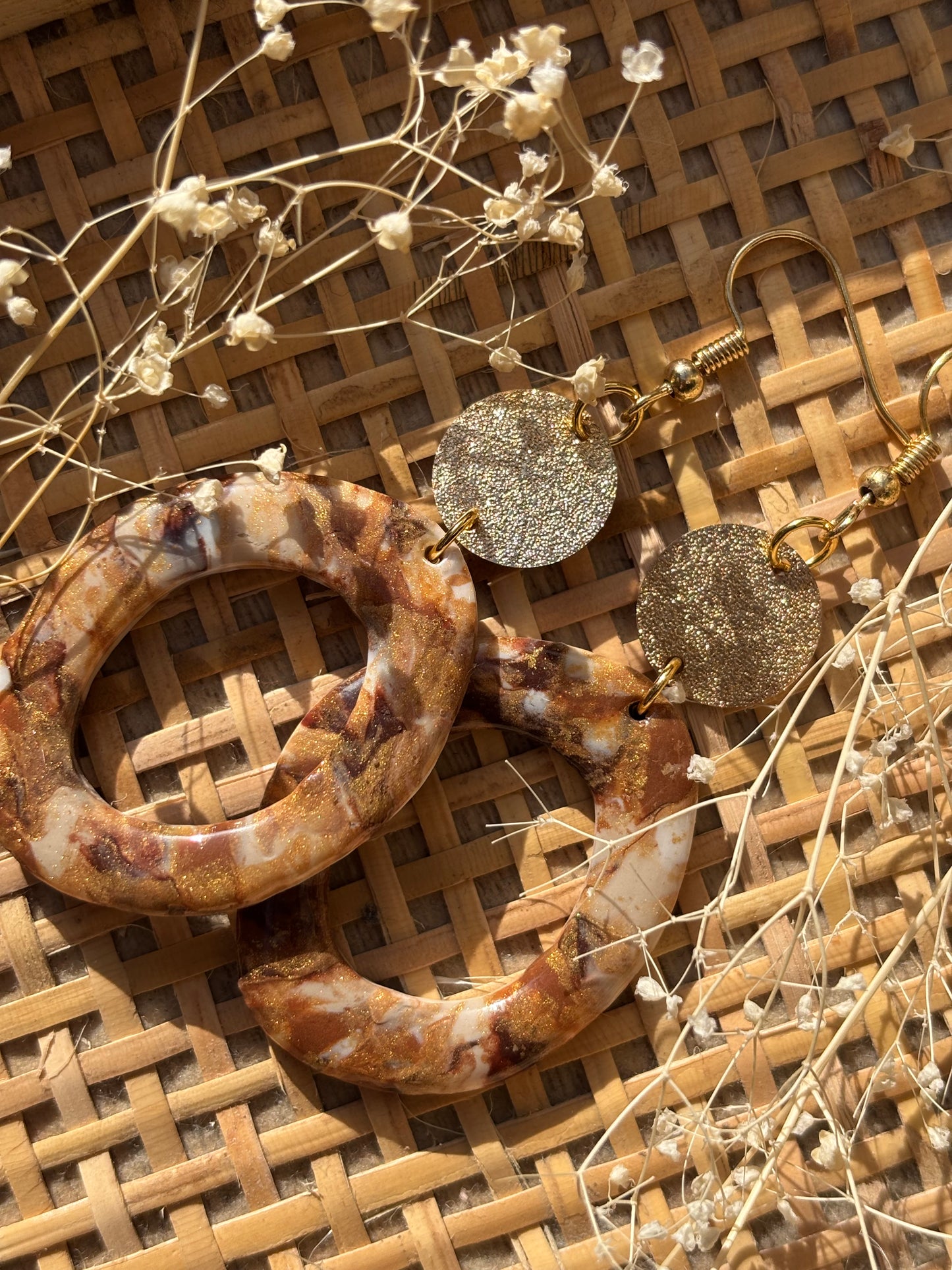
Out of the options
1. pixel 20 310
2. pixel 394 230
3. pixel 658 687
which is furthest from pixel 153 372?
pixel 658 687

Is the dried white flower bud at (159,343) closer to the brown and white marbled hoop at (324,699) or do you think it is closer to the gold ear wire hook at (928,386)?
the brown and white marbled hoop at (324,699)

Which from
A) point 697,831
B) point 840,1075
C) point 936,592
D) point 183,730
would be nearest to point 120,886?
point 183,730

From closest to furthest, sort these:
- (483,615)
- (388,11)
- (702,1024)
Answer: (388,11) < (702,1024) < (483,615)

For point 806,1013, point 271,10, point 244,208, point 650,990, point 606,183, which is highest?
point 271,10

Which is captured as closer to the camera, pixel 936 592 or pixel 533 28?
pixel 533 28

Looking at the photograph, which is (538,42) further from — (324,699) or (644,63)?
(324,699)

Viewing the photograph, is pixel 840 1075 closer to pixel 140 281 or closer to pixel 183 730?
pixel 183 730
